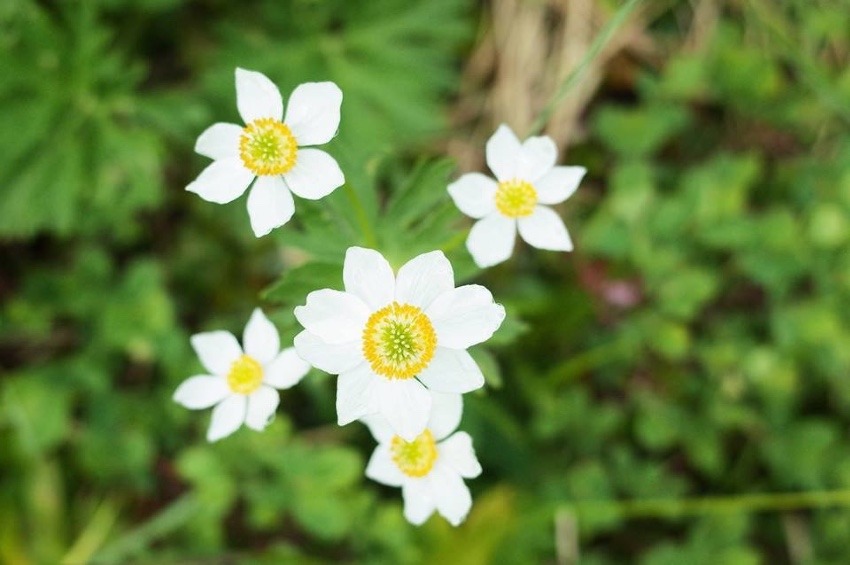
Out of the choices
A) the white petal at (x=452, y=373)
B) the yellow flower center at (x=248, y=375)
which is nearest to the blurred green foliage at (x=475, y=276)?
the yellow flower center at (x=248, y=375)

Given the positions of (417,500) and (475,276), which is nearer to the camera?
(417,500)

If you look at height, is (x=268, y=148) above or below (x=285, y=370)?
above

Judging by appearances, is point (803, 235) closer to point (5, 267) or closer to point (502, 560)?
point (502, 560)

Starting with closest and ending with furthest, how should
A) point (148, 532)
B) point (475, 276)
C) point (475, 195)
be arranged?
point (475, 195), point (475, 276), point (148, 532)

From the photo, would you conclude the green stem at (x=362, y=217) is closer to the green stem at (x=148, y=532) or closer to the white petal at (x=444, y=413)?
the white petal at (x=444, y=413)

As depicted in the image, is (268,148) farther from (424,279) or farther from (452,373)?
(452,373)

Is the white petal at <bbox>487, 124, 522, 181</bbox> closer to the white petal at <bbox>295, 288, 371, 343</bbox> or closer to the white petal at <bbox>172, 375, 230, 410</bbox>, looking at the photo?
the white petal at <bbox>295, 288, 371, 343</bbox>

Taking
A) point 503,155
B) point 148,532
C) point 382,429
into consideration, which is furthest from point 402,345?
point 148,532

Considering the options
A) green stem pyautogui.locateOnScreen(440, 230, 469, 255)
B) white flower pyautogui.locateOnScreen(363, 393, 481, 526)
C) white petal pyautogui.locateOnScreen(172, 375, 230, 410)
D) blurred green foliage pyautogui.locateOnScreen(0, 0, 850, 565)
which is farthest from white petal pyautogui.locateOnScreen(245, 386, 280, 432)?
blurred green foliage pyautogui.locateOnScreen(0, 0, 850, 565)
